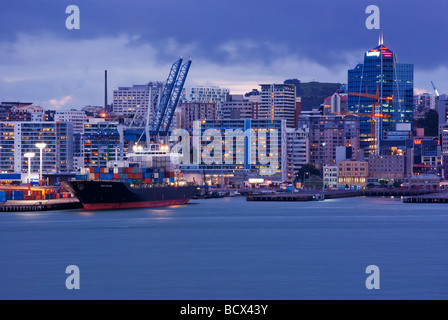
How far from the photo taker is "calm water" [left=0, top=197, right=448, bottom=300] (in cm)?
3388

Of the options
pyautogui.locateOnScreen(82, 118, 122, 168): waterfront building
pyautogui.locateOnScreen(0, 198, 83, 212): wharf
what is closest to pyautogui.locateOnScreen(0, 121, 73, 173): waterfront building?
pyautogui.locateOnScreen(82, 118, 122, 168): waterfront building

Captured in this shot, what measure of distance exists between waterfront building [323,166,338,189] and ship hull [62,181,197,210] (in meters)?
73.5

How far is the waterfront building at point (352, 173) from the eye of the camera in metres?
153

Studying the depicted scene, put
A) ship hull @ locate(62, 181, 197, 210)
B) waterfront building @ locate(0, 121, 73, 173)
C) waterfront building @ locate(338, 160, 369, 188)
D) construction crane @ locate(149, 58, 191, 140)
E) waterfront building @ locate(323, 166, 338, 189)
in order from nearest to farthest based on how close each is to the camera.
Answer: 1. ship hull @ locate(62, 181, 197, 210)
2. construction crane @ locate(149, 58, 191, 140)
3. waterfront building @ locate(338, 160, 369, 188)
4. waterfront building @ locate(323, 166, 338, 189)
5. waterfront building @ locate(0, 121, 73, 173)

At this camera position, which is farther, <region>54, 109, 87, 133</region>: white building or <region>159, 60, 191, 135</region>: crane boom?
<region>54, 109, 87, 133</region>: white building

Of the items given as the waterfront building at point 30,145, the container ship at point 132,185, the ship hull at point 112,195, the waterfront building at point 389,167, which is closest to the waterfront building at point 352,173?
the waterfront building at point 389,167

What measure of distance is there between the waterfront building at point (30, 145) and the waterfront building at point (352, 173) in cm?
4854

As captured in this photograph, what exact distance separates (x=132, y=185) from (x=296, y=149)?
301 ft

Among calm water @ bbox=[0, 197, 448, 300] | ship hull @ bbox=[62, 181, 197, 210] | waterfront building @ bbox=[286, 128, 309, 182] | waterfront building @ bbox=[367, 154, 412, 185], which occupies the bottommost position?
calm water @ bbox=[0, 197, 448, 300]

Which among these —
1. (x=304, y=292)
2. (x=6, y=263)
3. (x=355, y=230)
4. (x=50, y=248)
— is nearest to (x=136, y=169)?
(x=355, y=230)

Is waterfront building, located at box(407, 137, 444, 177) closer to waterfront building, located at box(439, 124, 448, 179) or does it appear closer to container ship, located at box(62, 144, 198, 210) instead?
waterfront building, located at box(439, 124, 448, 179)

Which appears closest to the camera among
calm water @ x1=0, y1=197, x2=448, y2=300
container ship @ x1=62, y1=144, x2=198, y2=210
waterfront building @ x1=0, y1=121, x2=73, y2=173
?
calm water @ x1=0, y1=197, x2=448, y2=300

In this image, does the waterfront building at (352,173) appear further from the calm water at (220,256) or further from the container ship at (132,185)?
the calm water at (220,256)

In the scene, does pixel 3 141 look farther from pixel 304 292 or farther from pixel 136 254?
pixel 304 292
